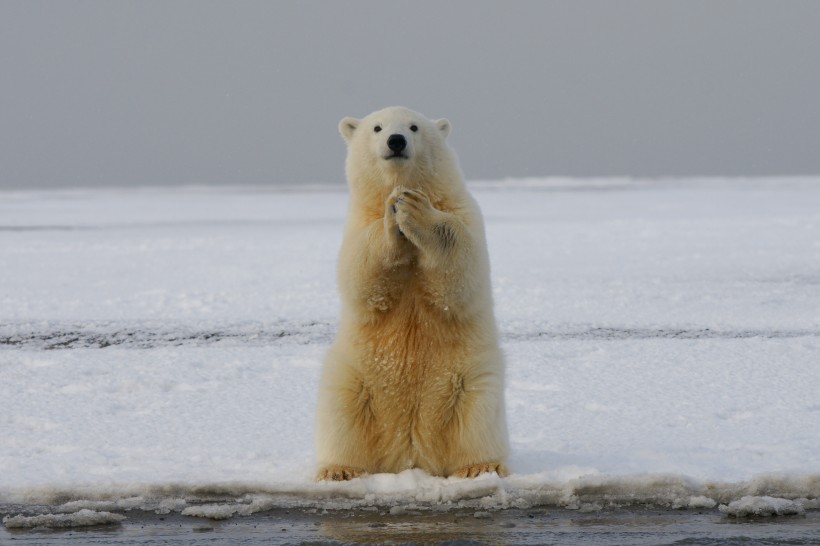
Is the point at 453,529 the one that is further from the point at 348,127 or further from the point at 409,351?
the point at 348,127

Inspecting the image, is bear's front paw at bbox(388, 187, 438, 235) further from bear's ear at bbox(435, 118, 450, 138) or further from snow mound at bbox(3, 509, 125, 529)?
snow mound at bbox(3, 509, 125, 529)

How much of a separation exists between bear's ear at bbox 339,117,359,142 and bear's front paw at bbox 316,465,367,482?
125 cm

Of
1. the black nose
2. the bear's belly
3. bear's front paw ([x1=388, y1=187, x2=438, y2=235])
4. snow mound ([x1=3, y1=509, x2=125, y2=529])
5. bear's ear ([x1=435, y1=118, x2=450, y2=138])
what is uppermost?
bear's ear ([x1=435, y1=118, x2=450, y2=138])

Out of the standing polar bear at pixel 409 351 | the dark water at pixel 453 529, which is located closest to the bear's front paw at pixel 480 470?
the standing polar bear at pixel 409 351

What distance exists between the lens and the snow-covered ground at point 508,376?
3.51 m

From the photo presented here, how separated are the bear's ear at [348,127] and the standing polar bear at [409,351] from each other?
0.28 metres

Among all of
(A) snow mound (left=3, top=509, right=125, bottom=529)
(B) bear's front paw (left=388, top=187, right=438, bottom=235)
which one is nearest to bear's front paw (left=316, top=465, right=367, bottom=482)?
(A) snow mound (left=3, top=509, right=125, bottom=529)

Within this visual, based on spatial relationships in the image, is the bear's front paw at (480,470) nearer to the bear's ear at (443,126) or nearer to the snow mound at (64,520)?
the snow mound at (64,520)

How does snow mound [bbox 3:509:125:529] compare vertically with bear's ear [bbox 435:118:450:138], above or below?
below

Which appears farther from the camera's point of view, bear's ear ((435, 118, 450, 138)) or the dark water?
bear's ear ((435, 118, 450, 138))

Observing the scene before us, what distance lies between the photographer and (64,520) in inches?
125

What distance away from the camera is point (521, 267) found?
36.4ft

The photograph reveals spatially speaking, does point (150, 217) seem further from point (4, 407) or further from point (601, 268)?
point (4, 407)

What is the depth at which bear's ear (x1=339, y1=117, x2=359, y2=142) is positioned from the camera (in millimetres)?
4023
